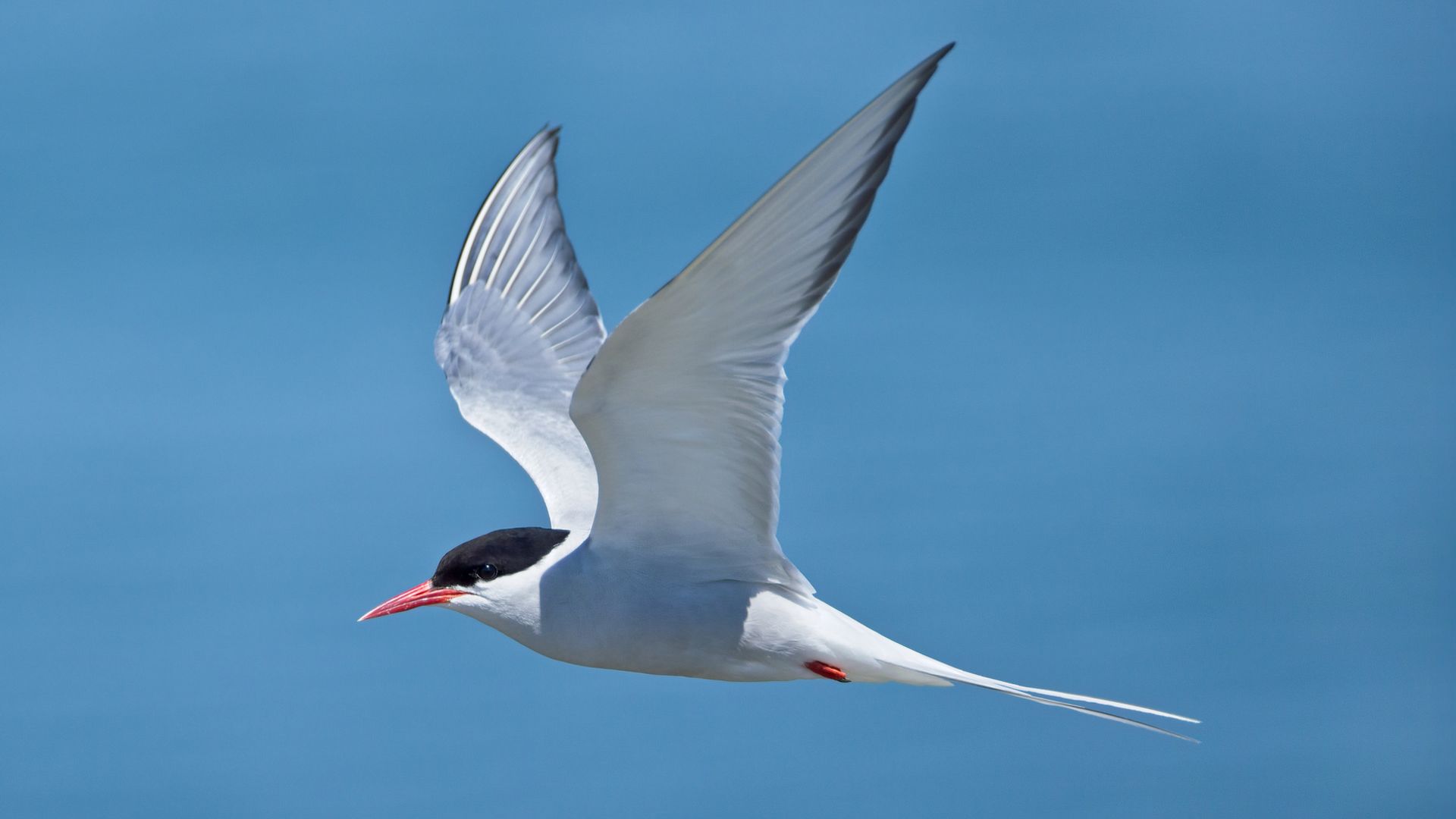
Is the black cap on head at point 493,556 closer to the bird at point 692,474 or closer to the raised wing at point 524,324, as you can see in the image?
the bird at point 692,474

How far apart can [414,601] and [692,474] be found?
59cm

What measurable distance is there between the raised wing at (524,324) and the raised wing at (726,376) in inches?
21.7

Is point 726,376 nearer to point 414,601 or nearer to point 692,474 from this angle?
point 692,474

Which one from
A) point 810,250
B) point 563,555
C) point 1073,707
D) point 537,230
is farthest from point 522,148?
point 1073,707

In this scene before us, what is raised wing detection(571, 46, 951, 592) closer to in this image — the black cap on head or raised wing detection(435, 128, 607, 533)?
the black cap on head

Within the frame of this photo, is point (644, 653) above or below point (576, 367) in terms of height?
below

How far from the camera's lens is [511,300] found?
12.3 feet

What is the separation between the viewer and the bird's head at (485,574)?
9.52 ft

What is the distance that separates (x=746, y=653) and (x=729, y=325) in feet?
2.38

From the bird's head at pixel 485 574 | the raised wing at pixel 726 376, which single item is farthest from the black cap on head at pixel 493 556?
the raised wing at pixel 726 376

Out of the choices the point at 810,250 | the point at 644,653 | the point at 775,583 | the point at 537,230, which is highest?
the point at 537,230

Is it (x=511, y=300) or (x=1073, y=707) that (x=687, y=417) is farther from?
(x=511, y=300)

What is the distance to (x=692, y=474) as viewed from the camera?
9.19 feet

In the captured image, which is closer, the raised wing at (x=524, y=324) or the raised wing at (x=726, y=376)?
the raised wing at (x=726, y=376)
